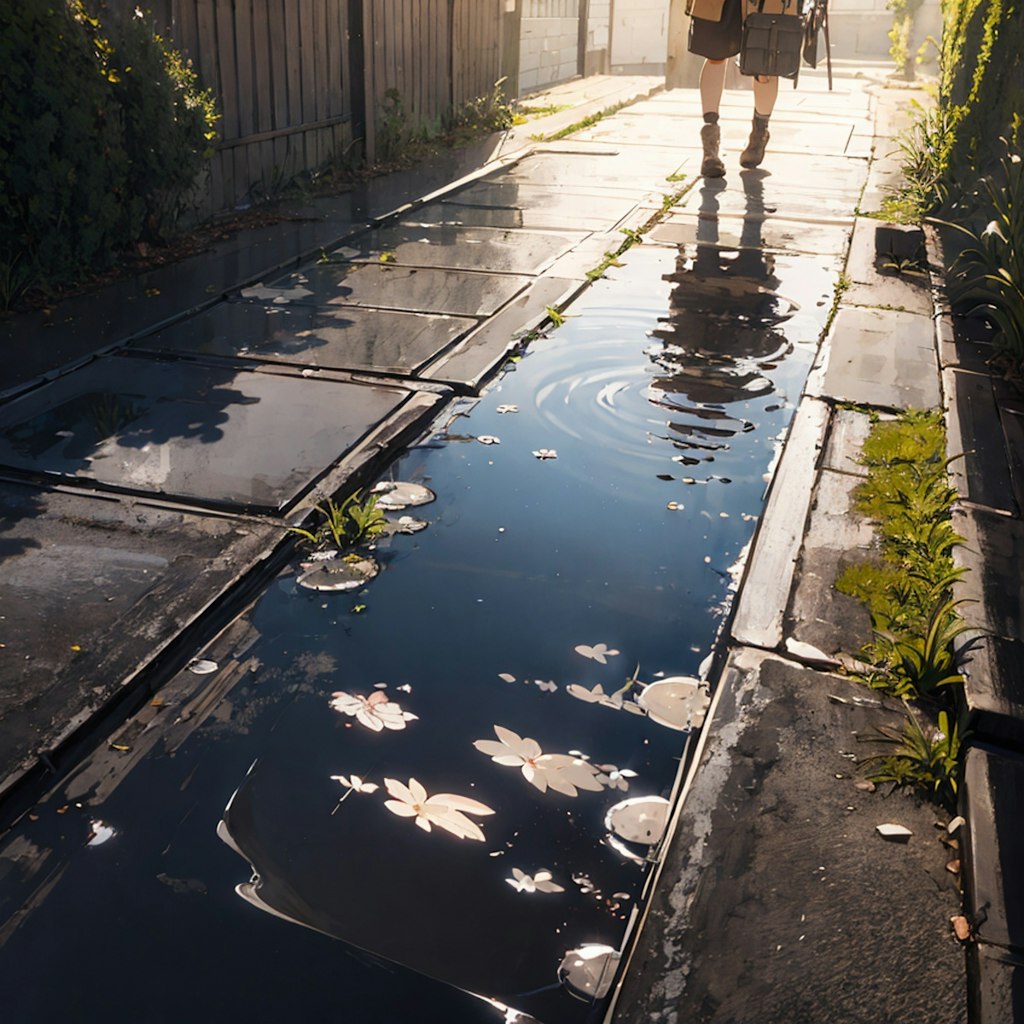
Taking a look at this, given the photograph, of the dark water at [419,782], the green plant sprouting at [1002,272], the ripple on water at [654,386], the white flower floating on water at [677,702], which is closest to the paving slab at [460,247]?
the ripple on water at [654,386]

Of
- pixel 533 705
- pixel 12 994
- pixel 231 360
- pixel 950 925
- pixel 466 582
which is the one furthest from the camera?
pixel 231 360

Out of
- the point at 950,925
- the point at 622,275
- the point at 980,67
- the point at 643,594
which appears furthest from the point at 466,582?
the point at 980,67

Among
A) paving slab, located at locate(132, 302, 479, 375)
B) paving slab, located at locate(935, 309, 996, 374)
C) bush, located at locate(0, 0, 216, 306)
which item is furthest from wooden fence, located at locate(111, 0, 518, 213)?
paving slab, located at locate(935, 309, 996, 374)

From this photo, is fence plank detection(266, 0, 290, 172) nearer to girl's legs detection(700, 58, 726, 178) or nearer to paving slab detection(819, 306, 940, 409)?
girl's legs detection(700, 58, 726, 178)

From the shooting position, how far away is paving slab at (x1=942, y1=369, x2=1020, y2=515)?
115 inches

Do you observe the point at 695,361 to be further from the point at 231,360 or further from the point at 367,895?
the point at 367,895

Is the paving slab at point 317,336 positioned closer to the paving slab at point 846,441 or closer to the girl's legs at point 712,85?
the paving slab at point 846,441

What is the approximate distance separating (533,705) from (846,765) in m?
0.60

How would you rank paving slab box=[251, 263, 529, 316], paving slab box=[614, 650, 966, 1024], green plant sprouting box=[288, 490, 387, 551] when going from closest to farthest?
1. paving slab box=[614, 650, 966, 1024]
2. green plant sprouting box=[288, 490, 387, 551]
3. paving slab box=[251, 263, 529, 316]

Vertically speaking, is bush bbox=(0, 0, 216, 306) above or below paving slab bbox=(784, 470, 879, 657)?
above

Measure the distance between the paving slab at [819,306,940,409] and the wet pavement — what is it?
0.09ft

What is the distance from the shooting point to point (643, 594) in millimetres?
2525

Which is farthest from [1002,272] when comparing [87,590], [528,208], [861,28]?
[861,28]

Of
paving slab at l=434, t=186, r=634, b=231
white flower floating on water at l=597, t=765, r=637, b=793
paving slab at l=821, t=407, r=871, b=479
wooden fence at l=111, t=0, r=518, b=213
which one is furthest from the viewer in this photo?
paving slab at l=434, t=186, r=634, b=231
